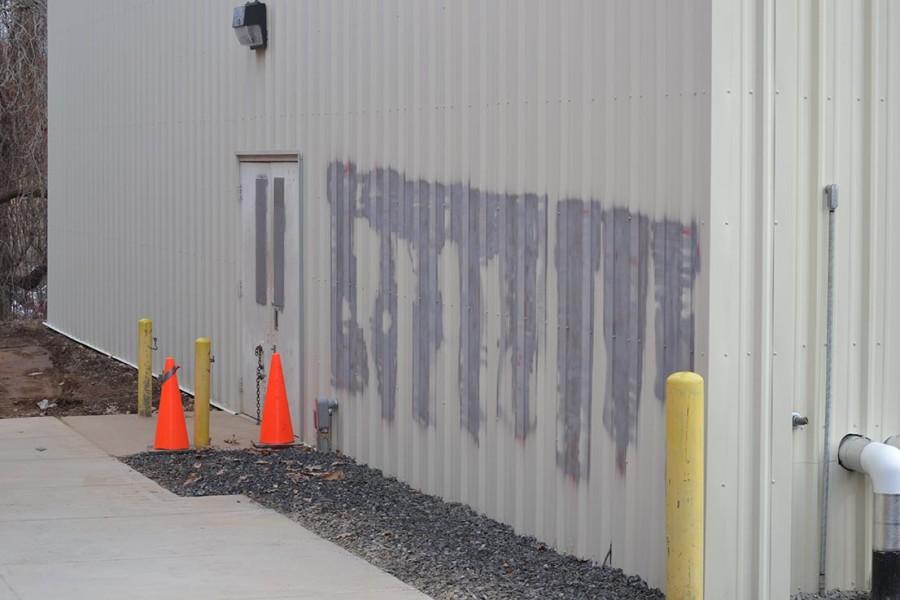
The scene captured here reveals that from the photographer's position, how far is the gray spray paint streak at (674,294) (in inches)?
282

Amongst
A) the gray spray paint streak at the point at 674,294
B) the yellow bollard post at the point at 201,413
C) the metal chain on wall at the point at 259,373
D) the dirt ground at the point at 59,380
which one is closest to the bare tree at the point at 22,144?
the dirt ground at the point at 59,380

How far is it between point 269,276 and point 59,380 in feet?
16.4

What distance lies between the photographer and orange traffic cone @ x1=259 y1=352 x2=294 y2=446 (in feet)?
37.8

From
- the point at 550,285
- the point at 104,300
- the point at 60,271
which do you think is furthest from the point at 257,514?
the point at 60,271

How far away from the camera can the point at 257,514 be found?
9383 millimetres

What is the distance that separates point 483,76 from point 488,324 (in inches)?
57.4

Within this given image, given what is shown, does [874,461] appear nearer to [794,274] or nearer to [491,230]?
[794,274]

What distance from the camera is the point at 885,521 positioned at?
23.4ft

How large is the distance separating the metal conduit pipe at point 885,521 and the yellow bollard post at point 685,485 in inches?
44.6

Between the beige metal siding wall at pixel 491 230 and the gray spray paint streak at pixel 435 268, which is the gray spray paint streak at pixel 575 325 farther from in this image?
the gray spray paint streak at pixel 435 268

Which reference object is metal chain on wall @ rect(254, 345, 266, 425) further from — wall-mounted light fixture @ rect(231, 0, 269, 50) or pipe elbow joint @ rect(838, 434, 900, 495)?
pipe elbow joint @ rect(838, 434, 900, 495)

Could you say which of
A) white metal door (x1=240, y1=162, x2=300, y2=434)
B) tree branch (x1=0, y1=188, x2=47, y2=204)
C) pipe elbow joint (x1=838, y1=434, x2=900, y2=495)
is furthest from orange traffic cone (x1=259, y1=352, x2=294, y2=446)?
tree branch (x1=0, y1=188, x2=47, y2=204)

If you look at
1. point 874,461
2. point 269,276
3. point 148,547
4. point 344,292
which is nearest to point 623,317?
point 874,461

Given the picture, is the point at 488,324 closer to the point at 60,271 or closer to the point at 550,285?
the point at 550,285
